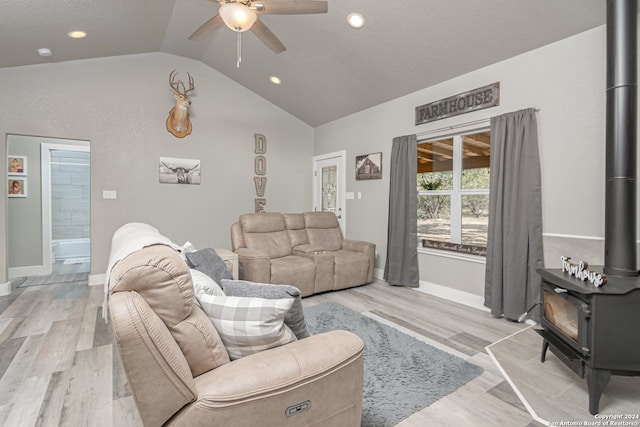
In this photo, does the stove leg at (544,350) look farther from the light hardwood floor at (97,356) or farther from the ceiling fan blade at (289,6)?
the ceiling fan blade at (289,6)

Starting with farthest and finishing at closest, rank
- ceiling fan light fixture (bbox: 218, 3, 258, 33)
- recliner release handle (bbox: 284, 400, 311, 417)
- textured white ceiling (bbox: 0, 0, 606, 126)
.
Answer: textured white ceiling (bbox: 0, 0, 606, 126) < ceiling fan light fixture (bbox: 218, 3, 258, 33) < recliner release handle (bbox: 284, 400, 311, 417)

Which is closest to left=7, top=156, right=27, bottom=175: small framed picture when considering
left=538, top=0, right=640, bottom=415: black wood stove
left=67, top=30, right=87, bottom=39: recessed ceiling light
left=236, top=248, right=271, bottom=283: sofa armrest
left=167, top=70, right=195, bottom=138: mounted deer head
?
left=167, top=70, right=195, bottom=138: mounted deer head

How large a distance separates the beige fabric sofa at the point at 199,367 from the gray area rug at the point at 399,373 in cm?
61

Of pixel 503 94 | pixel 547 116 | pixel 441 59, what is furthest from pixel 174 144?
pixel 547 116

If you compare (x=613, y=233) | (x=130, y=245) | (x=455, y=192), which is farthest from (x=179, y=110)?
(x=613, y=233)

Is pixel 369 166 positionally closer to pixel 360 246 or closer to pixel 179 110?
pixel 360 246

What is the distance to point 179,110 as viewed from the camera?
476cm

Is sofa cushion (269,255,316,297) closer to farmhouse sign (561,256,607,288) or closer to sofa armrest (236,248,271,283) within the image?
sofa armrest (236,248,271,283)

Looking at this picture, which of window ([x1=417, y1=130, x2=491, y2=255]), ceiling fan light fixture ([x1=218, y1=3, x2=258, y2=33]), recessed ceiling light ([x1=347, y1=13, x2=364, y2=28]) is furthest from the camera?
window ([x1=417, y1=130, x2=491, y2=255])

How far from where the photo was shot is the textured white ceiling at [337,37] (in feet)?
9.09

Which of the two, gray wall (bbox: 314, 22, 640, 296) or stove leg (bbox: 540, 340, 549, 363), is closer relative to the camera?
stove leg (bbox: 540, 340, 549, 363)

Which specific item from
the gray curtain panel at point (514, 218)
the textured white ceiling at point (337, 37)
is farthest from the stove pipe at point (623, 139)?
the gray curtain panel at point (514, 218)

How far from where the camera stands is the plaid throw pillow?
122 centimetres

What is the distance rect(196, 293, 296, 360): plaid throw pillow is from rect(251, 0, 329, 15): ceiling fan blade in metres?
2.12
